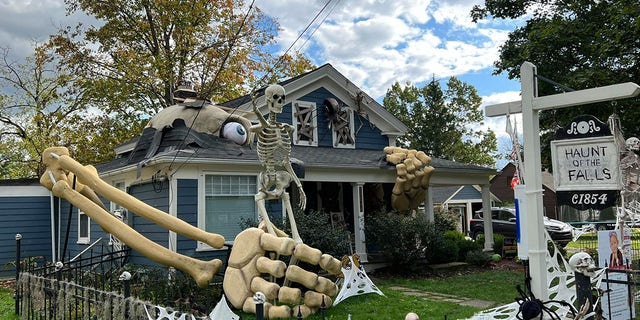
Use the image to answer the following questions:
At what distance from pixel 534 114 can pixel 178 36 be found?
21.4 m

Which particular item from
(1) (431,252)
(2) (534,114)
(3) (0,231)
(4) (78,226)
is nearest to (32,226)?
(3) (0,231)

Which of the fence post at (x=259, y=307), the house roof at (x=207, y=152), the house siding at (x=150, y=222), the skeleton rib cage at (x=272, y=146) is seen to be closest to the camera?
the fence post at (x=259, y=307)

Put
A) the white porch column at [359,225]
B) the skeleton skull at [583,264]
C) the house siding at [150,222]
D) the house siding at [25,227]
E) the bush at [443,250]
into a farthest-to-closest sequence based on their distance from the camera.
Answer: the house siding at [25,227] < the bush at [443,250] < the white porch column at [359,225] < the house siding at [150,222] < the skeleton skull at [583,264]

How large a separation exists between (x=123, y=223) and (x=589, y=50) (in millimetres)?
A: 11202

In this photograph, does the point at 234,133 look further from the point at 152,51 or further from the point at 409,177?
the point at 152,51

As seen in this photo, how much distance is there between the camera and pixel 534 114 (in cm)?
480

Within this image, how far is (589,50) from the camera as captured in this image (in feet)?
41.7

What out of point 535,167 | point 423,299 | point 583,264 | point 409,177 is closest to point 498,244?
point 409,177

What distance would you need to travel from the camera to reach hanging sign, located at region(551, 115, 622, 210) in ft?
15.6

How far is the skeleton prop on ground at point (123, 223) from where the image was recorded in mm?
7789

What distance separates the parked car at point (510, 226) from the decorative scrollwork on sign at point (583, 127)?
17.1 metres

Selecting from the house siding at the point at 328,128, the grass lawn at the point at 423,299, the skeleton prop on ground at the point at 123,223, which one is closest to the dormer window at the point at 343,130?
the house siding at the point at 328,128

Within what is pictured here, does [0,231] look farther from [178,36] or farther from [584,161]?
[584,161]

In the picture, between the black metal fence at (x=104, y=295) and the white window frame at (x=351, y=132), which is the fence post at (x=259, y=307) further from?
the white window frame at (x=351, y=132)
